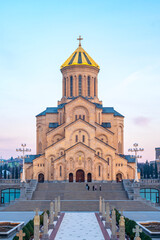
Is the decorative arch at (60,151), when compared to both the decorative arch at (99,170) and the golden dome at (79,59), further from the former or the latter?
the golden dome at (79,59)

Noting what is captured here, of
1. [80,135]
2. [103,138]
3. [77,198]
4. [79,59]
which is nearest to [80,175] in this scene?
[80,135]

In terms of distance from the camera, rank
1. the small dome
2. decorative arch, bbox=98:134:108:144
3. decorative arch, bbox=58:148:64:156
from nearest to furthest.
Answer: decorative arch, bbox=58:148:64:156 < decorative arch, bbox=98:134:108:144 < the small dome

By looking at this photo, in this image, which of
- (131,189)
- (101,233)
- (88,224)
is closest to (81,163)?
(131,189)

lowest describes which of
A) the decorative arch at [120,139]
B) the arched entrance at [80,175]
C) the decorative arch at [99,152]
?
the arched entrance at [80,175]

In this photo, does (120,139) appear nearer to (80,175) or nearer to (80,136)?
(80,136)

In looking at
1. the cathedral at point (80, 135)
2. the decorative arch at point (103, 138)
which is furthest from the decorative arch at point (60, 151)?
the decorative arch at point (103, 138)

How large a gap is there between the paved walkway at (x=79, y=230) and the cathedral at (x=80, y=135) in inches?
881

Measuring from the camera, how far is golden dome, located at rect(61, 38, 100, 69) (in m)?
55.9

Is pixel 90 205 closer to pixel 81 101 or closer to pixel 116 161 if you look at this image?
pixel 116 161

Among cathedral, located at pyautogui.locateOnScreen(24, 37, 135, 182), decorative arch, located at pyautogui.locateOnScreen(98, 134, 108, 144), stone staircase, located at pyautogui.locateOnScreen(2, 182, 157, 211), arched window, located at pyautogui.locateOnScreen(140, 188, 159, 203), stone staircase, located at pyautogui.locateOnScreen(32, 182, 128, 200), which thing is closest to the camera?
stone staircase, located at pyautogui.locateOnScreen(2, 182, 157, 211)

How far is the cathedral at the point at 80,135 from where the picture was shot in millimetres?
46750

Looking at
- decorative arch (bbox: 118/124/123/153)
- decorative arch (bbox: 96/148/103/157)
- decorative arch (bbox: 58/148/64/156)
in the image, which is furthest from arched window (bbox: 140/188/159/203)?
decorative arch (bbox: 58/148/64/156)

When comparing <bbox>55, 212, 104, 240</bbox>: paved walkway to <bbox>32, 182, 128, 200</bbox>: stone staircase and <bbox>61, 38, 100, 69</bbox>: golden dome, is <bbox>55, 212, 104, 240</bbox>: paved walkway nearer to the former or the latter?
<bbox>32, 182, 128, 200</bbox>: stone staircase

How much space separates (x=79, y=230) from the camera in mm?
19906
